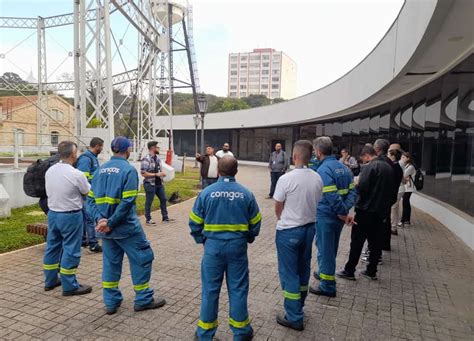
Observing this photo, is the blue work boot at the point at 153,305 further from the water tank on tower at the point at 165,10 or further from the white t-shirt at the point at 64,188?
the water tank on tower at the point at 165,10

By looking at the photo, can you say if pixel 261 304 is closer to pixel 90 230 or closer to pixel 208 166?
pixel 90 230

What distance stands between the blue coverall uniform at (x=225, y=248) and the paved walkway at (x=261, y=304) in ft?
1.25

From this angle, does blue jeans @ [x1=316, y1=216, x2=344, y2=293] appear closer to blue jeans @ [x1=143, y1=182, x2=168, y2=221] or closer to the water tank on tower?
blue jeans @ [x1=143, y1=182, x2=168, y2=221]

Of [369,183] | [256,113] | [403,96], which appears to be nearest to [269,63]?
[256,113]

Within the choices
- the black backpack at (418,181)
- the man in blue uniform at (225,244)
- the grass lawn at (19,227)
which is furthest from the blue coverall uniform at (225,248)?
the black backpack at (418,181)

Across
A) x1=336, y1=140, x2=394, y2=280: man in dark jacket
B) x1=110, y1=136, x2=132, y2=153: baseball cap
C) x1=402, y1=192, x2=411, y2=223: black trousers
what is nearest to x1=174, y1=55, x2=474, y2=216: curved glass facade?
x1=402, y1=192, x2=411, y2=223: black trousers

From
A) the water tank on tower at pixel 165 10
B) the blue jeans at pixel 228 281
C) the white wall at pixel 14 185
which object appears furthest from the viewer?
the water tank on tower at pixel 165 10

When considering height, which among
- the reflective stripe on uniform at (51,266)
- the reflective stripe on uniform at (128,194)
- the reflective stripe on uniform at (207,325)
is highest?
the reflective stripe on uniform at (128,194)

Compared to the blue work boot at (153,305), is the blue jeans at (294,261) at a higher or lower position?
higher

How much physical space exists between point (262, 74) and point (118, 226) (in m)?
108

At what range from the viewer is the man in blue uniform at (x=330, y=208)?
3.87m

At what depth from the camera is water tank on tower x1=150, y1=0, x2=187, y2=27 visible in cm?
1920

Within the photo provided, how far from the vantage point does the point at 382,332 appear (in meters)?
3.33

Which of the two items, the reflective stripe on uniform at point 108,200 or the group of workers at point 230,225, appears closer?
the group of workers at point 230,225
